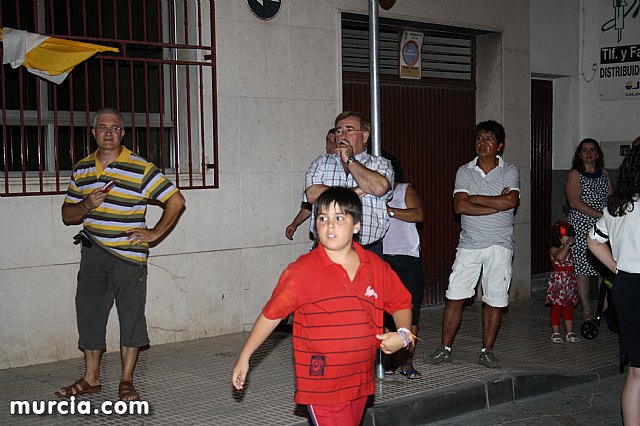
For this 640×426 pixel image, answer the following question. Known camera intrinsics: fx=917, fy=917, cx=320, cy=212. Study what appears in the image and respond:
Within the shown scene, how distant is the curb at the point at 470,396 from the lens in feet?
21.4

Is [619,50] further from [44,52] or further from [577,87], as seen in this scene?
[44,52]

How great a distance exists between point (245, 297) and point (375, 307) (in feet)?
15.6

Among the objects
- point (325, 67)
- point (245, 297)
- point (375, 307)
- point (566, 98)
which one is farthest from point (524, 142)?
point (375, 307)

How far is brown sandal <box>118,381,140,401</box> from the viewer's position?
258 inches

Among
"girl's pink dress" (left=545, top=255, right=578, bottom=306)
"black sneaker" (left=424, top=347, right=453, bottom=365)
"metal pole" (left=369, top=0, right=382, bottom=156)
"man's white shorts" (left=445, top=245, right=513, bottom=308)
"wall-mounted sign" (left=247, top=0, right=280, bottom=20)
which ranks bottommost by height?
"black sneaker" (left=424, top=347, right=453, bottom=365)

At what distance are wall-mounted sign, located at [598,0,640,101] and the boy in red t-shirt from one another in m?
9.13

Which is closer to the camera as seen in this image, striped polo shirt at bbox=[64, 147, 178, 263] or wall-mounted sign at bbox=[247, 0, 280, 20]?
striped polo shirt at bbox=[64, 147, 178, 263]

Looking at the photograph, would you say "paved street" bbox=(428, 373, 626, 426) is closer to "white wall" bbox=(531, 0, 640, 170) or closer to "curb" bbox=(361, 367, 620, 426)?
"curb" bbox=(361, 367, 620, 426)

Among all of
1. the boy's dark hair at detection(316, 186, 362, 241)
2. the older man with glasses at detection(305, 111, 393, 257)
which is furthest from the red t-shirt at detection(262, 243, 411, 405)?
the older man with glasses at detection(305, 111, 393, 257)

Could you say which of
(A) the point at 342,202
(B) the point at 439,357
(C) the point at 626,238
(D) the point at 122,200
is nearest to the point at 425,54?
(B) the point at 439,357

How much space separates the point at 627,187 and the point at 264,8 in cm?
467

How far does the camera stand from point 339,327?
4.44 m

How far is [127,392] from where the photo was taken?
21.5 ft

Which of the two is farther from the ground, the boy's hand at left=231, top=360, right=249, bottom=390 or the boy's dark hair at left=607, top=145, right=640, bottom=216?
the boy's dark hair at left=607, top=145, right=640, bottom=216
